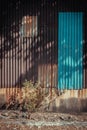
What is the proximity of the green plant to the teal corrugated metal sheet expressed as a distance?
1143 mm

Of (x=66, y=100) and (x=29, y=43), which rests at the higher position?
(x=29, y=43)

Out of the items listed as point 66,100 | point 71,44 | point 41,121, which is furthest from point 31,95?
point 71,44

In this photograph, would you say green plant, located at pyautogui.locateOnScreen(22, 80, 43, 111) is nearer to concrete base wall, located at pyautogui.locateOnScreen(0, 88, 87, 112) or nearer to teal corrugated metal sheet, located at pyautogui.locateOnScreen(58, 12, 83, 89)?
concrete base wall, located at pyautogui.locateOnScreen(0, 88, 87, 112)

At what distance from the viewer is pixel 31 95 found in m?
14.1

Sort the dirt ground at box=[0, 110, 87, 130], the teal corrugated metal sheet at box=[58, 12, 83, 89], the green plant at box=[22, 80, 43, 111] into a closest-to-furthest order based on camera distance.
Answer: the dirt ground at box=[0, 110, 87, 130] → the green plant at box=[22, 80, 43, 111] → the teal corrugated metal sheet at box=[58, 12, 83, 89]

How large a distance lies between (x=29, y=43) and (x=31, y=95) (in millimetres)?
1856

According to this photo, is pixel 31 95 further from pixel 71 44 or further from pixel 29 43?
pixel 71 44

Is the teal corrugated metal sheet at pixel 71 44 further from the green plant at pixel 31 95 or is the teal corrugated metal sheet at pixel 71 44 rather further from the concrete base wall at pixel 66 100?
the green plant at pixel 31 95

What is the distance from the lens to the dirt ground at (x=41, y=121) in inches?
484

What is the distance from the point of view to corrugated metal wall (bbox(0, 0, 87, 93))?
14.5m

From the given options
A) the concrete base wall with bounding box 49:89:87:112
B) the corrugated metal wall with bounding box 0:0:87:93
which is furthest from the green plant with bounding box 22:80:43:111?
the concrete base wall with bounding box 49:89:87:112

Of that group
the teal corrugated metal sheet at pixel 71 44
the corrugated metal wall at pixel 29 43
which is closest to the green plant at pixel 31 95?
the corrugated metal wall at pixel 29 43

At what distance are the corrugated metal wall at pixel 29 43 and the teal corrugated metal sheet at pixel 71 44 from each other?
141mm

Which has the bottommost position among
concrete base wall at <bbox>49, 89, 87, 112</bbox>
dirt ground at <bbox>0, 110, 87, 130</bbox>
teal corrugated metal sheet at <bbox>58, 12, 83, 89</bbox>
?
dirt ground at <bbox>0, 110, 87, 130</bbox>
